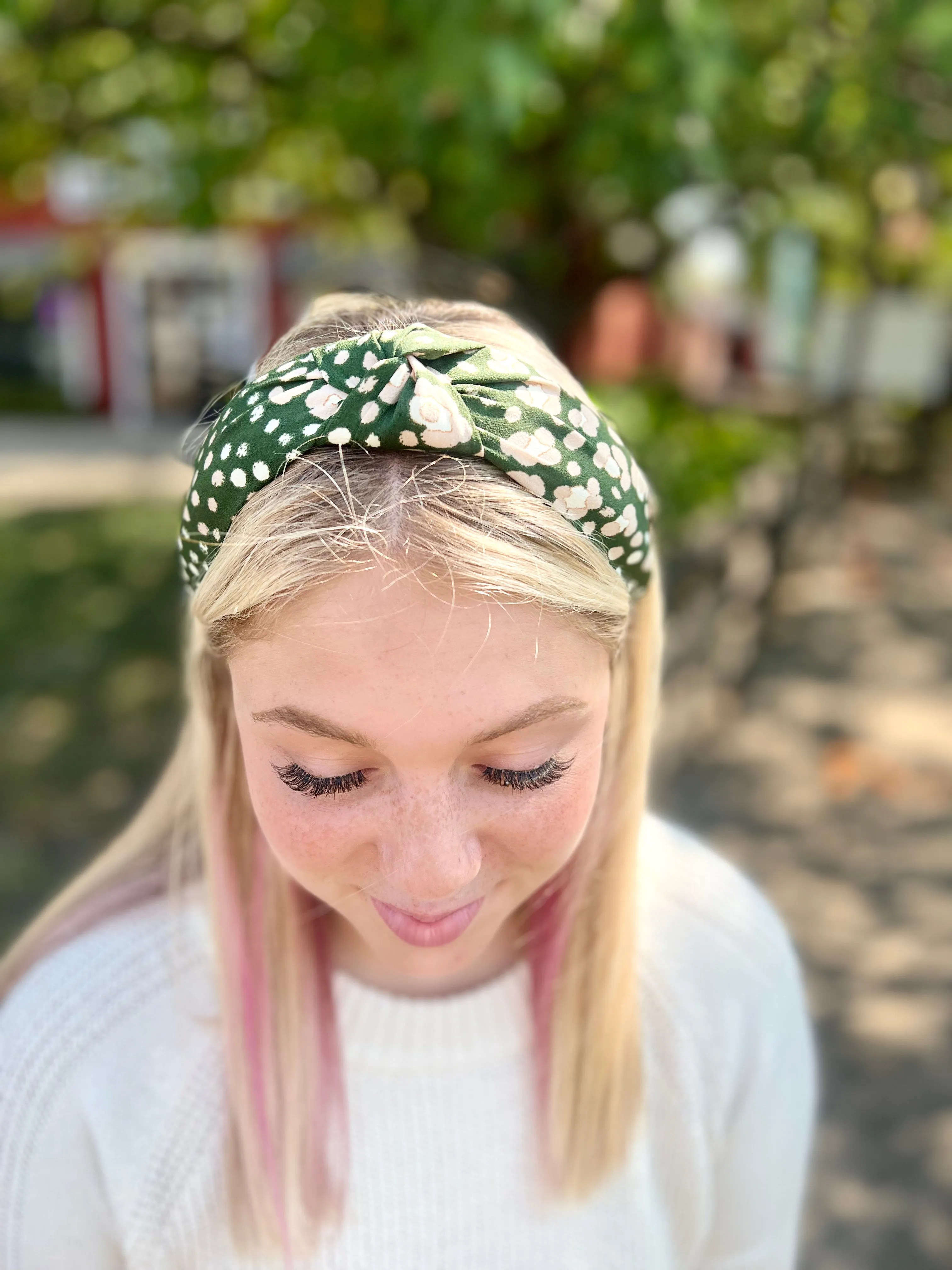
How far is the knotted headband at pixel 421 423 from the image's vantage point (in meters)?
1.06

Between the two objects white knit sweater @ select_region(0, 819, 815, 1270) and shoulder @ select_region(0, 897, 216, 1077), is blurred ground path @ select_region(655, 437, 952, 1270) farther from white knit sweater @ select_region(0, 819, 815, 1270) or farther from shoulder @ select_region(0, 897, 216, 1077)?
shoulder @ select_region(0, 897, 216, 1077)

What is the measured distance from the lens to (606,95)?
171 inches

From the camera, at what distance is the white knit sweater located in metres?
1.35

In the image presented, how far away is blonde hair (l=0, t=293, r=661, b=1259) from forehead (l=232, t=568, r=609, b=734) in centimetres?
7

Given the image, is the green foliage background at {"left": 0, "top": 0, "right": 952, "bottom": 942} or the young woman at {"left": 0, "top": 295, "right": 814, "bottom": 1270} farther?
the green foliage background at {"left": 0, "top": 0, "right": 952, "bottom": 942}

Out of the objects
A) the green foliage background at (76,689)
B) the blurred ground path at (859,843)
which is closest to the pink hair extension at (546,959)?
the blurred ground path at (859,843)

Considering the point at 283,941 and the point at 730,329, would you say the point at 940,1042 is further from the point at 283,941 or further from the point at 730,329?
the point at 730,329

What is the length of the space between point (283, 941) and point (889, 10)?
13.0 ft

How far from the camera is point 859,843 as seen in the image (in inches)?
195

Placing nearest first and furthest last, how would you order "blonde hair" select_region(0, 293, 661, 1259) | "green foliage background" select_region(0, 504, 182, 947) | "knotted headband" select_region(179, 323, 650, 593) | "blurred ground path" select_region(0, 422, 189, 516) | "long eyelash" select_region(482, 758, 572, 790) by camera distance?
"knotted headband" select_region(179, 323, 650, 593), "long eyelash" select_region(482, 758, 572, 790), "blonde hair" select_region(0, 293, 661, 1259), "green foliage background" select_region(0, 504, 182, 947), "blurred ground path" select_region(0, 422, 189, 516)

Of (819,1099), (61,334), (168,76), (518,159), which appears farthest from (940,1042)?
(61,334)

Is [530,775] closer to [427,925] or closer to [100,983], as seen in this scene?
[427,925]

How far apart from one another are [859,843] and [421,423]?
443 cm

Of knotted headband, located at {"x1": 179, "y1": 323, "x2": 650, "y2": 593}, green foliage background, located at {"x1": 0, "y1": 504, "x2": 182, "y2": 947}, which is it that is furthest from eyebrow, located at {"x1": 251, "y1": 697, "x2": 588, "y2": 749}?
green foliage background, located at {"x1": 0, "y1": 504, "x2": 182, "y2": 947}
